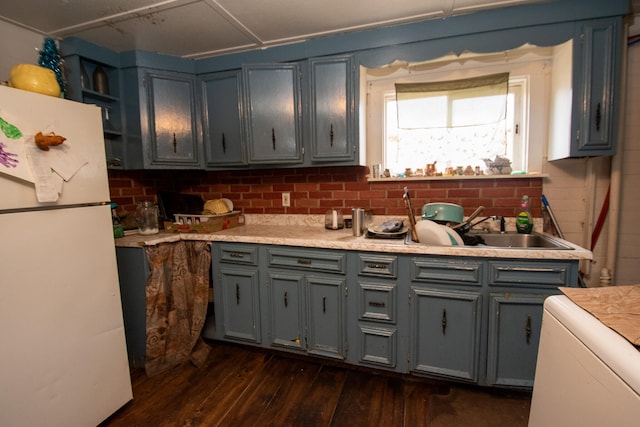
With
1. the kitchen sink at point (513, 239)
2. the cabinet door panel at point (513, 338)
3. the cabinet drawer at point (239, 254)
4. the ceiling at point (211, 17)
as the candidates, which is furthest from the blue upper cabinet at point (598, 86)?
the cabinet drawer at point (239, 254)

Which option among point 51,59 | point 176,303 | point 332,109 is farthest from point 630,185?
point 51,59

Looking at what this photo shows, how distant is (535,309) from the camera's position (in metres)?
1.56

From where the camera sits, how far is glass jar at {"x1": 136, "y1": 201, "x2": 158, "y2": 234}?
2190 mm

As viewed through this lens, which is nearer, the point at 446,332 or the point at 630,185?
the point at 446,332

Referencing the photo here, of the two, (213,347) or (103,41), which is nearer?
(103,41)

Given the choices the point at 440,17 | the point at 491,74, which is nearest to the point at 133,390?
the point at 440,17

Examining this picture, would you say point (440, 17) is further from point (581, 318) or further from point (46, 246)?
point (46, 246)

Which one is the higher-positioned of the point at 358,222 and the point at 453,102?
the point at 453,102

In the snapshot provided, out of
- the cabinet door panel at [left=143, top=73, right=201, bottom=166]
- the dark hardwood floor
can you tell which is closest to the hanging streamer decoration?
the cabinet door panel at [left=143, top=73, right=201, bottom=166]

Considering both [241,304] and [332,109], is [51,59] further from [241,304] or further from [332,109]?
[241,304]

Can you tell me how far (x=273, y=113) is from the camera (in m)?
2.21

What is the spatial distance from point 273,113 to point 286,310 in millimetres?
1484

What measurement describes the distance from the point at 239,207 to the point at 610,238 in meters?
2.85

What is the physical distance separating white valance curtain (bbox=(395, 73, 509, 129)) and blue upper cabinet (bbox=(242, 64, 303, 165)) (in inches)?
33.5
